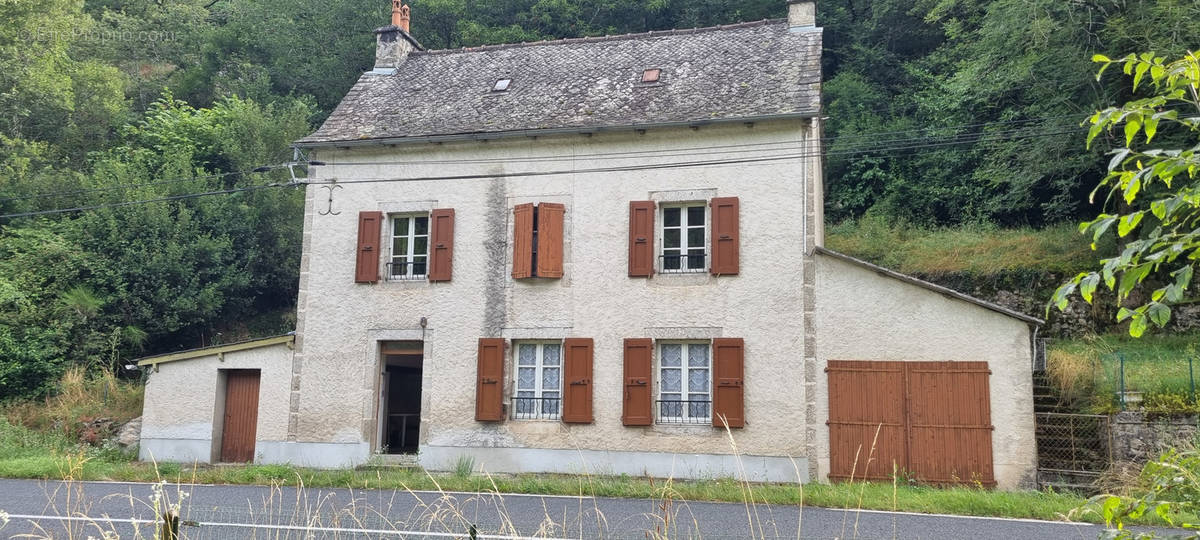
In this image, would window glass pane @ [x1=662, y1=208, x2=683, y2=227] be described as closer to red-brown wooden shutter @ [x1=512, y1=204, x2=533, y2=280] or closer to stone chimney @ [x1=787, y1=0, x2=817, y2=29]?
red-brown wooden shutter @ [x1=512, y1=204, x2=533, y2=280]

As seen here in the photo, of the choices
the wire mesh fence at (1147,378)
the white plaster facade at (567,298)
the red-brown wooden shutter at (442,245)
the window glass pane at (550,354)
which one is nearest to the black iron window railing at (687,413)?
the white plaster facade at (567,298)

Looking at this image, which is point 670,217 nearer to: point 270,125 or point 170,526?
point 170,526

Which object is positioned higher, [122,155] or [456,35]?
[456,35]

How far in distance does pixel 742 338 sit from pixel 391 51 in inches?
386

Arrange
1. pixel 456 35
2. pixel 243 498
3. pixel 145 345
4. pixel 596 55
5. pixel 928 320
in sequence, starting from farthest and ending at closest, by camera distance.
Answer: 1. pixel 456 35
2. pixel 145 345
3. pixel 596 55
4. pixel 928 320
5. pixel 243 498

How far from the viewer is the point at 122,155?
2734 cm

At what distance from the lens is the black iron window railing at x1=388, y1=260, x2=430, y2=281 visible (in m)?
15.6

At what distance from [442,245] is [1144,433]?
10819 millimetres

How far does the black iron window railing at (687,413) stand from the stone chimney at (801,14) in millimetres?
7400

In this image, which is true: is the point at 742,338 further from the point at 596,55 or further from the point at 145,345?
the point at 145,345

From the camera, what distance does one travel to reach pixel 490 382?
1466 cm

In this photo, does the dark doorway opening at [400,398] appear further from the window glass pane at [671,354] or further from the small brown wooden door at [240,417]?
the window glass pane at [671,354]

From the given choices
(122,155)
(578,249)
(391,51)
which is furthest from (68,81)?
(578,249)

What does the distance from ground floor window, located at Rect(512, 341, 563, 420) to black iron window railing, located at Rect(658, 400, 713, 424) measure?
1712 millimetres
